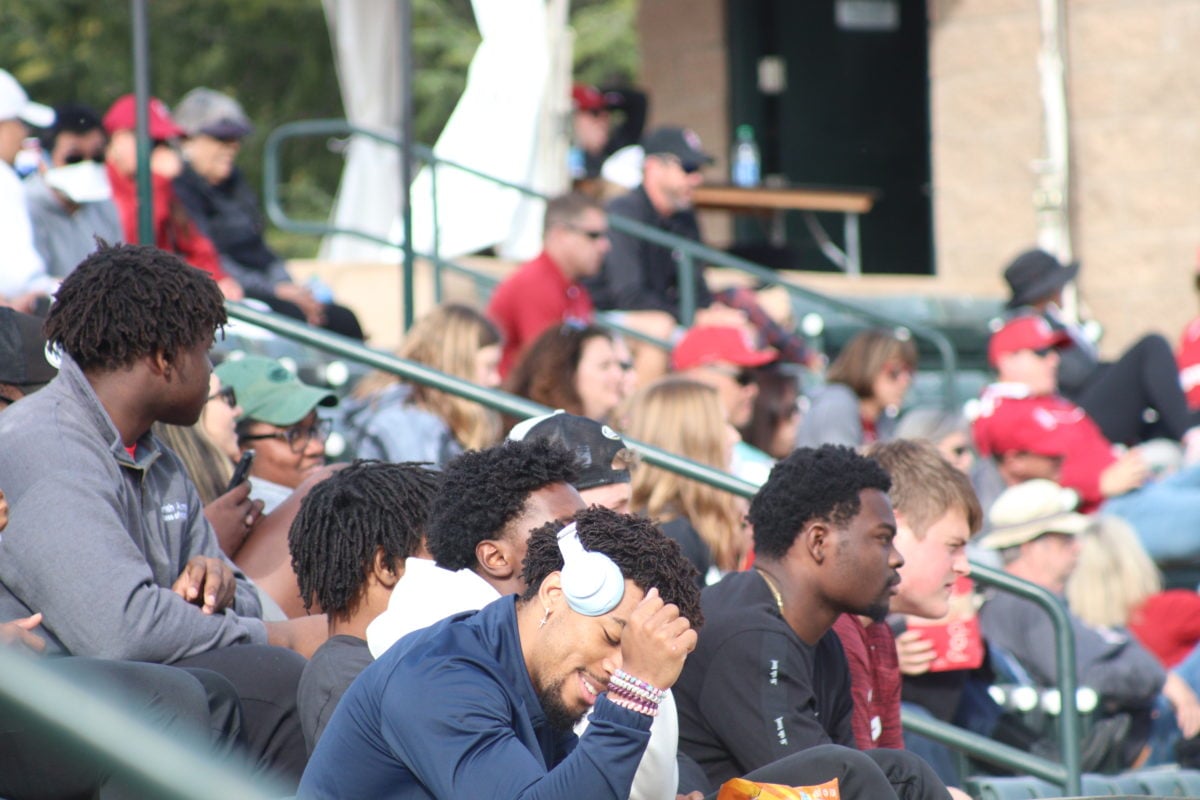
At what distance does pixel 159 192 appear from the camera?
7703 mm

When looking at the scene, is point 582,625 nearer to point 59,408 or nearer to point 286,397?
point 59,408

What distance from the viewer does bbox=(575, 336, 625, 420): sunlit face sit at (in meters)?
6.39

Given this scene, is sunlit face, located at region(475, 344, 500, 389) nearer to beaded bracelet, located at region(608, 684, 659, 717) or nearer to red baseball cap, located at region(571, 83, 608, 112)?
beaded bracelet, located at region(608, 684, 659, 717)

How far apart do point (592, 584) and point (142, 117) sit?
4178mm

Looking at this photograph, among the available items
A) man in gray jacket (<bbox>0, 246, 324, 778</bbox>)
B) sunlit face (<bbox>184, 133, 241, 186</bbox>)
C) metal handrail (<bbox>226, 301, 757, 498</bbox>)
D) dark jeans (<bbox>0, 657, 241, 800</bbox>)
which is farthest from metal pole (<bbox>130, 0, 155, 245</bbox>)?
dark jeans (<bbox>0, 657, 241, 800</bbox>)

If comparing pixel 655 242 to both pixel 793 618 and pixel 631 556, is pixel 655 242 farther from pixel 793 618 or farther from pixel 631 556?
pixel 631 556

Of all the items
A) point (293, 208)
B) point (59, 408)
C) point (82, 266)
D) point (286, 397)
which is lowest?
point (293, 208)

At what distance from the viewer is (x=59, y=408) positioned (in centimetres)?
370

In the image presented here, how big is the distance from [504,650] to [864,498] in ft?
4.55

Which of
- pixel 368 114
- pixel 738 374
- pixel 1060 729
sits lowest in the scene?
pixel 1060 729

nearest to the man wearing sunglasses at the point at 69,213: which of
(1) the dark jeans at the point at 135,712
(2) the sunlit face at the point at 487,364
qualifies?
(2) the sunlit face at the point at 487,364

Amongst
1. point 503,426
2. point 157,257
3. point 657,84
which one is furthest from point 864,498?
point 657,84

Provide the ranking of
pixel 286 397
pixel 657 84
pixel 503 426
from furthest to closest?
pixel 657 84 → pixel 503 426 → pixel 286 397

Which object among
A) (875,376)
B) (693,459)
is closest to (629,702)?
(693,459)
